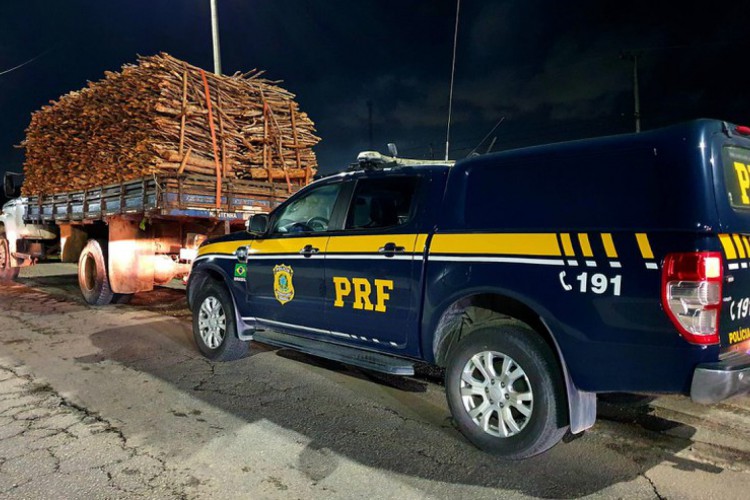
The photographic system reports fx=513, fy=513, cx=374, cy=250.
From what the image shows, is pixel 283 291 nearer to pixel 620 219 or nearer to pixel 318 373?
pixel 318 373

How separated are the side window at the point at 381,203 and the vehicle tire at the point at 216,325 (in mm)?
1881

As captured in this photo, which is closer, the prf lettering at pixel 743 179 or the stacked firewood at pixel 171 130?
the prf lettering at pixel 743 179

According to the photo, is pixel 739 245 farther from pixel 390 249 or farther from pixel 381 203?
pixel 381 203

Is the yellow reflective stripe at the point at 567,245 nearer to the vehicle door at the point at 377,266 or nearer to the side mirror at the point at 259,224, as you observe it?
the vehicle door at the point at 377,266

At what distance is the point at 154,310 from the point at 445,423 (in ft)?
20.8

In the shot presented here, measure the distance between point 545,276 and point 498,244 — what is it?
0.37 m

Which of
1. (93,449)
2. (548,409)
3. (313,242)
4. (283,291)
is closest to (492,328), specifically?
(548,409)

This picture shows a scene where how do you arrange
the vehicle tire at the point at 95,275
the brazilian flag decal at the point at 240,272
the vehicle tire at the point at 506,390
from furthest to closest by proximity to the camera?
the vehicle tire at the point at 95,275
the brazilian flag decal at the point at 240,272
the vehicle tire at the point at 506,390

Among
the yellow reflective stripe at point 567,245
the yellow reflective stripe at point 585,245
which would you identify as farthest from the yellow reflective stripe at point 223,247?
the yellow reflective stripe at point 585,245

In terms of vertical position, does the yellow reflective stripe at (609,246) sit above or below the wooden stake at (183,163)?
below

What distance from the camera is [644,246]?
2574mm

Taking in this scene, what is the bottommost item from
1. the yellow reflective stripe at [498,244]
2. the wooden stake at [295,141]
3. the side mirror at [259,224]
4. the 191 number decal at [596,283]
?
the 191 number decal at [596,283]

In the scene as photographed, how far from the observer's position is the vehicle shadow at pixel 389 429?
9.84 feet

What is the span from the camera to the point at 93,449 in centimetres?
334
